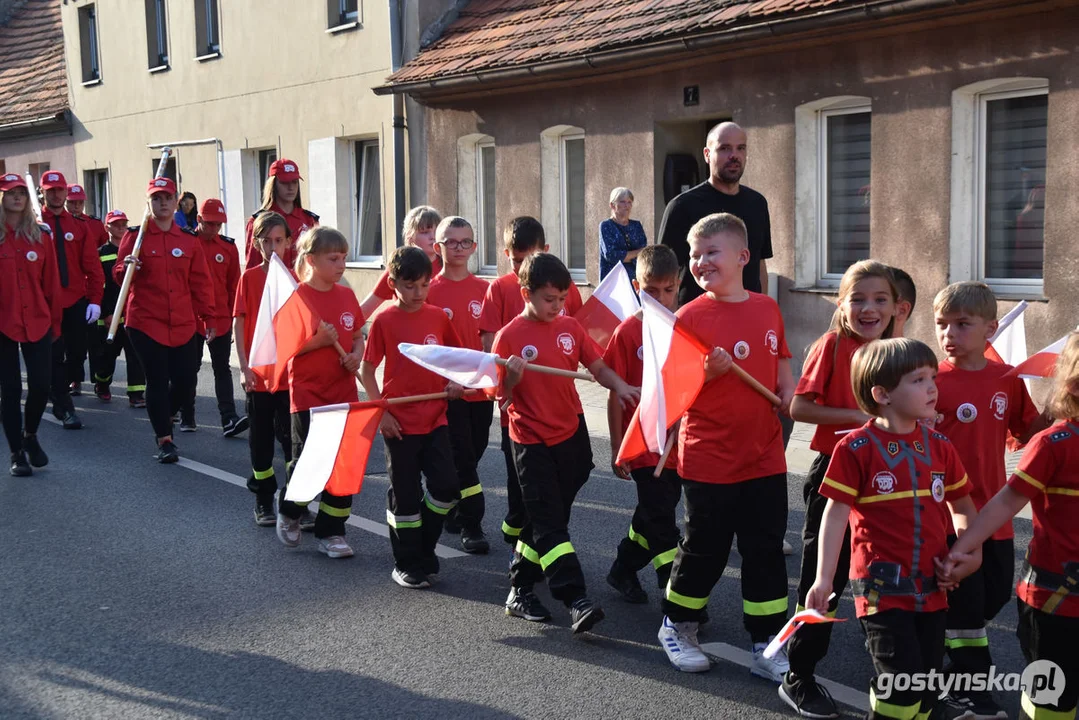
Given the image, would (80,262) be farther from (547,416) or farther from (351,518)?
(547,416)

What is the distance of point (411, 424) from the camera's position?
601 cm

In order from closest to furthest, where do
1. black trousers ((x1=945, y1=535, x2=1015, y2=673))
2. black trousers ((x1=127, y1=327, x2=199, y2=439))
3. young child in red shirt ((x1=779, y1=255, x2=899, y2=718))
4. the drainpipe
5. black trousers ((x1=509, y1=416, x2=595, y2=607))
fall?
black trousers ((x1=945, y1=535, x2=1015, y2=673)) < young child in red shirt ((x1=779, y1=255, x2=899, y2=718)) < black trousers ((x1=509, y1=416, x2=595, y2=607)) < black trousers ((x1=127, y1=327, x2=199, y2=439)) < the drainpipe

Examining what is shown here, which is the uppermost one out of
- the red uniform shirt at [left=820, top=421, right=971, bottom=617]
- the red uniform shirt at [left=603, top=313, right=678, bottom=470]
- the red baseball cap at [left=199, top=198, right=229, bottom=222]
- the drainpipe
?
the drainpipe

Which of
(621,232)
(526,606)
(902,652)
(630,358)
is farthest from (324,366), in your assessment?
(621,232)

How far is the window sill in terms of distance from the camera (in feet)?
61.4

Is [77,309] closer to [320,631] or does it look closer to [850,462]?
[320,631]

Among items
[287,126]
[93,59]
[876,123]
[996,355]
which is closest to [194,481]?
[996,355]

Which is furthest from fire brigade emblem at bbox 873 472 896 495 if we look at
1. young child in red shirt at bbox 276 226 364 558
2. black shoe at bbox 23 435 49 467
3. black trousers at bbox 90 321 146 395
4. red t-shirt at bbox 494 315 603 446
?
black trousers at bbox 90 321 146 395

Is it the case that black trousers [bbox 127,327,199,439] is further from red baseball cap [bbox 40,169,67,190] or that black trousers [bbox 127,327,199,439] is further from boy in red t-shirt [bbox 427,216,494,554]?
boy in red t-shirt [bbox 427,216,494,554]

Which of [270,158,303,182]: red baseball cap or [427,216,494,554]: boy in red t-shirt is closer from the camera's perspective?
[427,216,494,554]: boy in red t-shirt

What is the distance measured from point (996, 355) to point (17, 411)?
7.00 metres

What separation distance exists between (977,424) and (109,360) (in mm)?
10353

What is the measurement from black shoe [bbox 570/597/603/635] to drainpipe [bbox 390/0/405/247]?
13.2 metres

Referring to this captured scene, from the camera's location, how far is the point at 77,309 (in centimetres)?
1182
